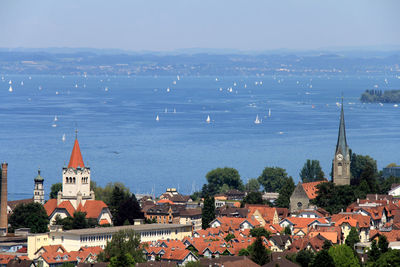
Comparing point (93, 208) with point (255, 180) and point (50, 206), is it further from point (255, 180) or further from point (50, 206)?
point (255, 180)

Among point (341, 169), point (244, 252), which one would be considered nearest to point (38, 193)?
point (341, 169)

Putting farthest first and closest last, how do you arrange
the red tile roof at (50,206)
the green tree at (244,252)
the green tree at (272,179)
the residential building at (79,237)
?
the green tree at (272,179) < the red tile roof at (50,206) < the residential building at (79,237) < the green tree at (244,252)

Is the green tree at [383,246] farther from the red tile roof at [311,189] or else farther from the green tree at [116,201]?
the red tile roof at [311,189]

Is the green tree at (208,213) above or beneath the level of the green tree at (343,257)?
beneath

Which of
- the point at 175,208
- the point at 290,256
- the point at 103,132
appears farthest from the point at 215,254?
the point at 103,132

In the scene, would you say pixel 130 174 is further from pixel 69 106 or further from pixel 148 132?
pixel 69 106

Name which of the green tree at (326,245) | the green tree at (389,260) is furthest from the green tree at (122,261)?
the green tree at (389,260)
